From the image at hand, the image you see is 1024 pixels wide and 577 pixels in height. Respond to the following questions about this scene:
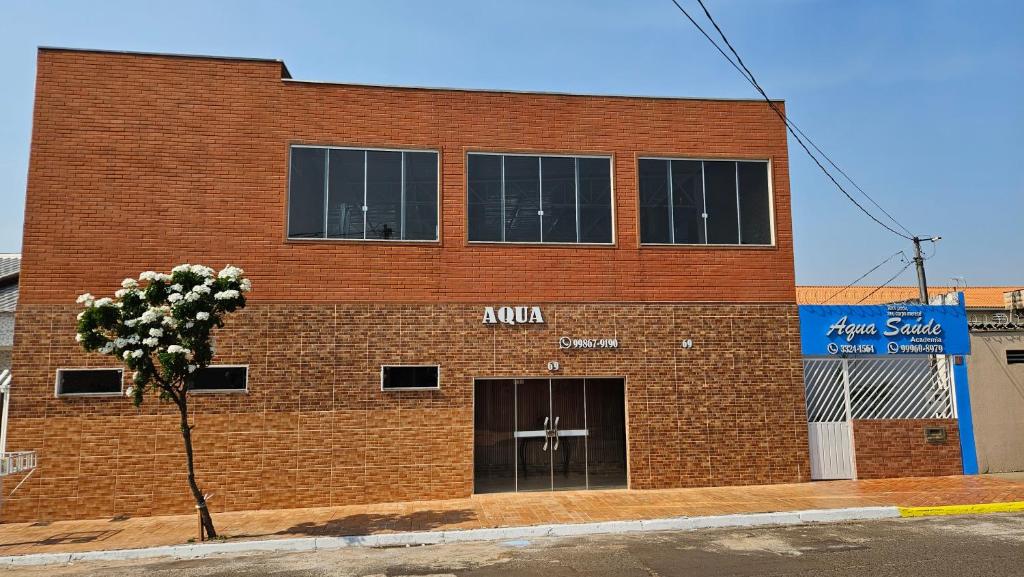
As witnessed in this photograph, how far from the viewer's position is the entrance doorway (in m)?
13.6

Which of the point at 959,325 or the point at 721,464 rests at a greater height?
the point at 959,325

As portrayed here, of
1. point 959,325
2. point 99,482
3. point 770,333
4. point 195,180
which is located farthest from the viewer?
point 959,325

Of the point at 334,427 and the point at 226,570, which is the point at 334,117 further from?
the point at 226,570

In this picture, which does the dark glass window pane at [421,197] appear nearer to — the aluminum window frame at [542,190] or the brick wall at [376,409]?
the aluminum window frame at [542,190]

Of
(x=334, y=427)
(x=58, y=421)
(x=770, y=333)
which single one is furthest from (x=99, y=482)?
(x=770, y=333)

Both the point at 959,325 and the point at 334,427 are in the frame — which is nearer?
the point at 334,427

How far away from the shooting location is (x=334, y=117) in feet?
45.6

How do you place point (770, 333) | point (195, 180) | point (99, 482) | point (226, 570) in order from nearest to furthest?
1. point (226, 570)
2. point (99, 482)
3. point (195, 180)
4. point (770, 333)

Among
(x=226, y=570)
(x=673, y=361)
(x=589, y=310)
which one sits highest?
(x=589, y=310)

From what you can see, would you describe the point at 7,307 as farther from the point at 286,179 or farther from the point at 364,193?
the point at 364,193

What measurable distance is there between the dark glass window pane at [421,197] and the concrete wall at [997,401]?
39.9 feet

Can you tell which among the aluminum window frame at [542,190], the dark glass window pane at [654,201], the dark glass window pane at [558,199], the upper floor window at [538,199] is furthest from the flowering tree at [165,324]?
the dark glass window pane at [654,201]

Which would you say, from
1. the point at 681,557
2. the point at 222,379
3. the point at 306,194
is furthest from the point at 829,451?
the point at 222,379

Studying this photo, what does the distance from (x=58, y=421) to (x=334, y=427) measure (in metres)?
4.78
